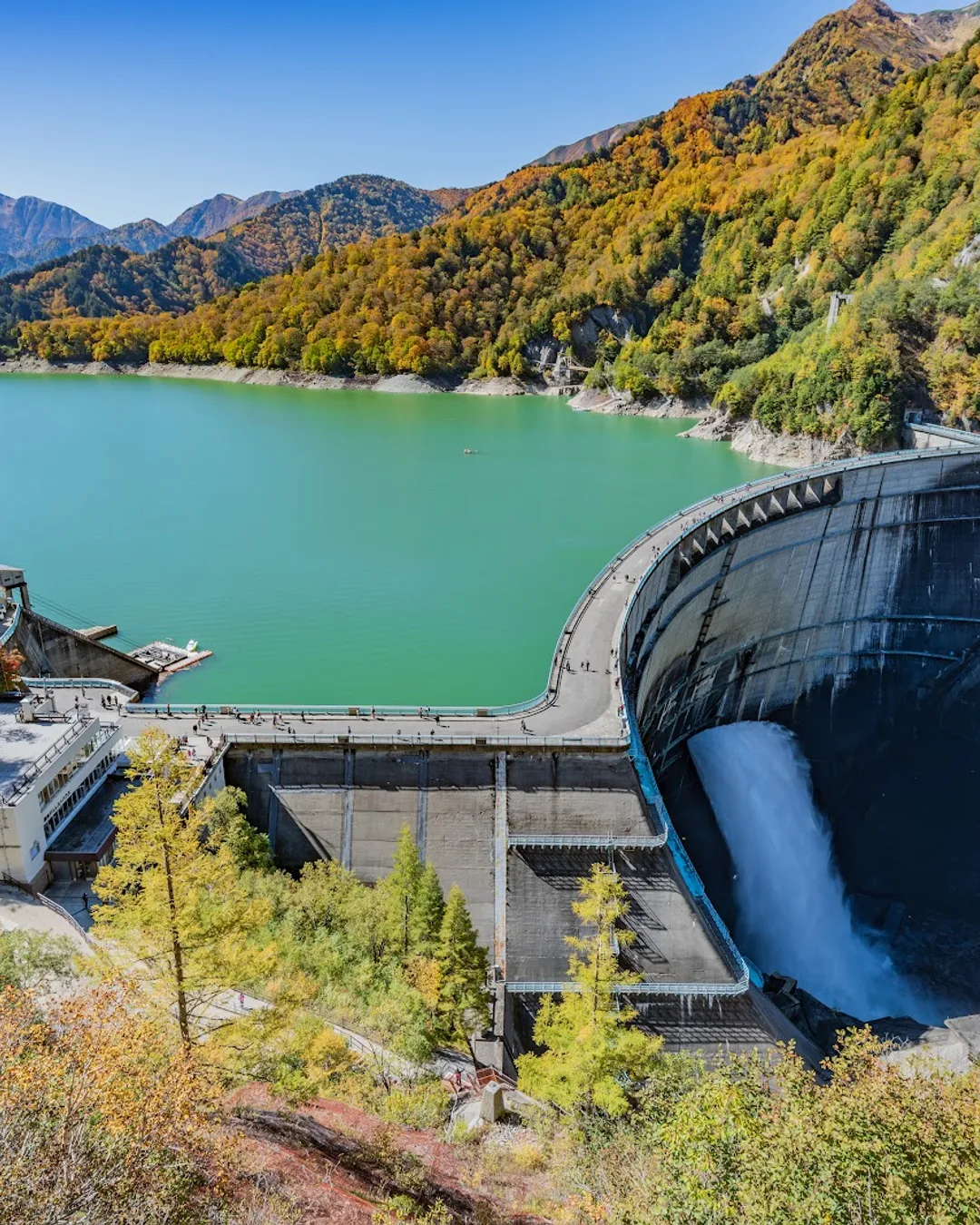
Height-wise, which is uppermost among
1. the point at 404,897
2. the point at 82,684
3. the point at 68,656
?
the point at 82,684

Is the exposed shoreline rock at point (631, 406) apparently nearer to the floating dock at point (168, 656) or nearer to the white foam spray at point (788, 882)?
the white foam spray at point (788, 882)

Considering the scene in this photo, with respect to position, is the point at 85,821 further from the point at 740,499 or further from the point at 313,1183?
the point at 740,499

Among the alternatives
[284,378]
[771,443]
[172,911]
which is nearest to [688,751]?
[172,911]

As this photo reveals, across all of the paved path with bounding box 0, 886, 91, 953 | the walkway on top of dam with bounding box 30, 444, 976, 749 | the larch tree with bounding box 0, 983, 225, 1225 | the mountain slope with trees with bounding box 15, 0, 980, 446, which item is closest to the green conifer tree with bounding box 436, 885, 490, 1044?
the walkway on top of dam with bounding box 30, 444, 976, 749

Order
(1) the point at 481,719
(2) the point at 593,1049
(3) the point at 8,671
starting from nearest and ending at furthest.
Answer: (2) the point at 593,1049 → (3) the point at 8,671 → (1) the point at 481,719

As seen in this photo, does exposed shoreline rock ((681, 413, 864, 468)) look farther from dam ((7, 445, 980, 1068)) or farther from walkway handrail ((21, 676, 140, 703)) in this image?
walkway handrail ((21, 676, 140, 703))

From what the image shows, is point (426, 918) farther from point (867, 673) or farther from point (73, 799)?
point (867, 673)
